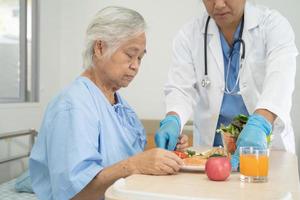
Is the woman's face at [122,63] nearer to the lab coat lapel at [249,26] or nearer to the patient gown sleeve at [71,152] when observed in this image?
the patient gown sleeve at [71,152]

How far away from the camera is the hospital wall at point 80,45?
3.34 meters

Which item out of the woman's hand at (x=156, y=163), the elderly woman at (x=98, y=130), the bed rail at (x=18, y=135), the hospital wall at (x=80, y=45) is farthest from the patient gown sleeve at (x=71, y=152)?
the hospital wall at (x=80, y=45)

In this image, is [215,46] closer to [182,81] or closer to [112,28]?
[182,81]

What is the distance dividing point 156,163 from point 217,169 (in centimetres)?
16

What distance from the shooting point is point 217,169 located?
3.36 feet

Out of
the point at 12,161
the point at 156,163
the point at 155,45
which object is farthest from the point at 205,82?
the point at 12,161

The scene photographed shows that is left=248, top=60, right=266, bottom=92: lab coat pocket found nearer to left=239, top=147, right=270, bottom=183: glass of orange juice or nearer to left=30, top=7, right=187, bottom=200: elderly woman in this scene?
left=30, top=7, right=187, bottom=200: elderly woman

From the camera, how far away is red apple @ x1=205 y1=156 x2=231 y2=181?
3.35ft

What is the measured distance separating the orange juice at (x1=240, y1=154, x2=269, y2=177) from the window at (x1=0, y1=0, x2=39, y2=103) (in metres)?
2.64

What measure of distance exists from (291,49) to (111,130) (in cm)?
78

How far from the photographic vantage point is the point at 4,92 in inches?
131

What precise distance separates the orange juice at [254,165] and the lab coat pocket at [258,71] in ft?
2.19

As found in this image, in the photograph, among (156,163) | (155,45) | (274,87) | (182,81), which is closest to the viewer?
(156,163)

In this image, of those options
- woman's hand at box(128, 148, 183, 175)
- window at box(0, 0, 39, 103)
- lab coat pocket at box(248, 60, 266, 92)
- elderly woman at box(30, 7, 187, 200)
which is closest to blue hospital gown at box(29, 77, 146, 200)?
elderly woman at box(30, 7, 187, 200)
